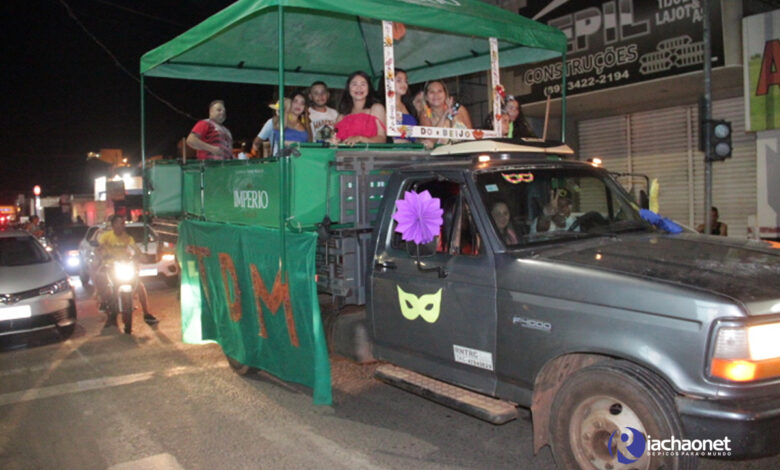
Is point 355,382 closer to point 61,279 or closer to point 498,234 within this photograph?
point 498,234

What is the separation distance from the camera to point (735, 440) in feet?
9.86

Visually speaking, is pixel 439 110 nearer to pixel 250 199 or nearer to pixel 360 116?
pixel 360 116

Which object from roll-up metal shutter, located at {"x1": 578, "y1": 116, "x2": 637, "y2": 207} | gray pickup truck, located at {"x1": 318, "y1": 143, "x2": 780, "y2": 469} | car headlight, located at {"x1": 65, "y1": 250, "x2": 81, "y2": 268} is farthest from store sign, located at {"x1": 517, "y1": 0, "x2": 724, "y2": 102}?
car headlight, located at {"x1": 65, "y1": 250, "x2": 81, "y2": 268}

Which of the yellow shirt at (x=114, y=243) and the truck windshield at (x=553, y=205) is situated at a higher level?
the truck windshield at (x=553, y=205)

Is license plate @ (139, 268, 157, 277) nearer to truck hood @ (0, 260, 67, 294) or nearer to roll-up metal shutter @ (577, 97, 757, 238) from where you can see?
truck hood @ (0, 260, 67, 294)

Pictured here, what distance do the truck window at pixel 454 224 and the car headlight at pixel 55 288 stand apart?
603 cm

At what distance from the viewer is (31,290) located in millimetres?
8172

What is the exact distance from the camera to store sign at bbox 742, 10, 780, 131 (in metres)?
10.2

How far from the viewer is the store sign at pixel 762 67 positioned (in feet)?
33.4

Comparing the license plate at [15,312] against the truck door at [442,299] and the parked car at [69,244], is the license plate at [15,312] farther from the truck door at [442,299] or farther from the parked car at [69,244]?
the parked car at [69,244]

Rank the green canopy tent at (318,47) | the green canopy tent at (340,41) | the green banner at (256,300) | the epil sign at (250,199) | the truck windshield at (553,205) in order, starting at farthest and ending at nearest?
the epil sign at (250,199), the green canopy tent at (340,41), the green canopy tent at (318,47), the green banner at (256,300), the truck windshield at (553,205)

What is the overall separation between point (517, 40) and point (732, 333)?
4.43 m

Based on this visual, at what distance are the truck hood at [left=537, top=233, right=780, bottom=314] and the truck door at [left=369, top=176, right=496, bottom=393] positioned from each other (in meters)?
0.53
